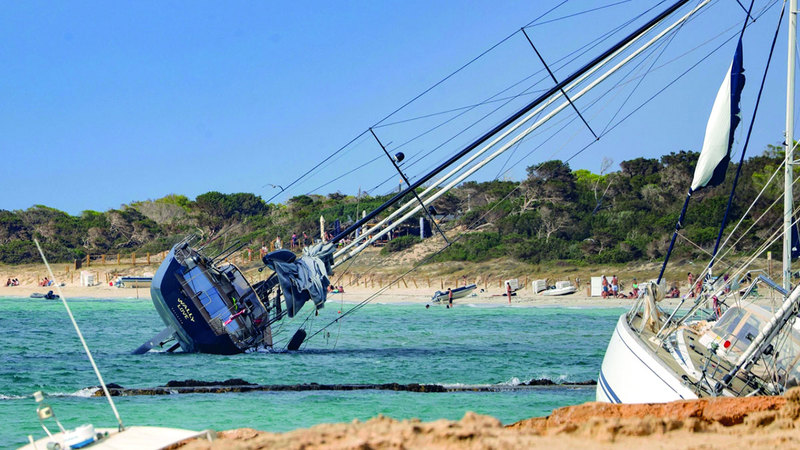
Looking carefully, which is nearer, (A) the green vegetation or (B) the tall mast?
(B) the tall mast

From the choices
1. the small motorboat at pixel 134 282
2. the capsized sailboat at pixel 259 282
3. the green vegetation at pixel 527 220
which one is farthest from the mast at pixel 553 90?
the small motorboat at pixel 134 282

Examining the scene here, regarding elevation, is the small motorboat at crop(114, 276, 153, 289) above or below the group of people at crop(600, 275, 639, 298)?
above

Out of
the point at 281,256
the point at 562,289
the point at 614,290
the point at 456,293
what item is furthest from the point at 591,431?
the point at 456,293

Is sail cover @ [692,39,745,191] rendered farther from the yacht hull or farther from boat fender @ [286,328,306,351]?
boat fender @ [286,328,306,351]

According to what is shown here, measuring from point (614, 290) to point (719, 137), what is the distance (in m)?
40.0

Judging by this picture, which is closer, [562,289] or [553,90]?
[553,90]

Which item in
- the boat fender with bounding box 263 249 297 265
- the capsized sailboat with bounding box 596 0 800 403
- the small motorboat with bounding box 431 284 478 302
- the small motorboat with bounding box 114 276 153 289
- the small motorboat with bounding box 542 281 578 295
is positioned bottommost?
the small motorboat with bounding box 542 281 578 295

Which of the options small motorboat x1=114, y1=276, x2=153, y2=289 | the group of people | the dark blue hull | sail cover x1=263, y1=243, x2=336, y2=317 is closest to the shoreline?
small motorboat x1=114, y1=276, x2=153, y2=289

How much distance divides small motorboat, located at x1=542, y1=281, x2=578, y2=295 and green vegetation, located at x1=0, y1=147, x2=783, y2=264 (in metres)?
5.99

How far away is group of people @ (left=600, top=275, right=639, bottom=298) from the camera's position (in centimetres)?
5359

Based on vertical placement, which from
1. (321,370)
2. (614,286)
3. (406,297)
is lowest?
(614,286)

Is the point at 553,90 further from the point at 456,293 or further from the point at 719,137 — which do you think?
the point at 456,293

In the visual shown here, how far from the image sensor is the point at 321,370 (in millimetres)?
23250

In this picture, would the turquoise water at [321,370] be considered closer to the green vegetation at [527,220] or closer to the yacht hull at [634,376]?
the yacht hull at [634,376]
